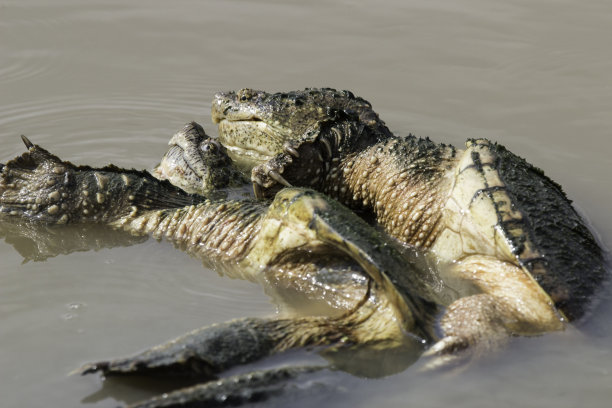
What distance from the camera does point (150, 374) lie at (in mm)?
2678

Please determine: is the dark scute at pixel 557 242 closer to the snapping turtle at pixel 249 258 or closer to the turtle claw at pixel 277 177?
the snapping turtle at pixel 249 258

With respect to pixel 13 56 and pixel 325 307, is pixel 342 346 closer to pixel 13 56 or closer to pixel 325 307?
pixel 325 307

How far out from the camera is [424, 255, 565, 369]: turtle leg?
3.02 metres

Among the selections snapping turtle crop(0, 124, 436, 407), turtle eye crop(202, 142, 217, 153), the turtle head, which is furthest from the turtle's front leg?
turtle eye crop(202, 142, 217, 153)

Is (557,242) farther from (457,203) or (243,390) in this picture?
(243,390)

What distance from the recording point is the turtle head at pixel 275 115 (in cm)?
447

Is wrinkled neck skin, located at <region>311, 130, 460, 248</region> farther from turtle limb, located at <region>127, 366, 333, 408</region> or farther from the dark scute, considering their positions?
turtle limb, located at <region>127, 366, 333, 408</region>

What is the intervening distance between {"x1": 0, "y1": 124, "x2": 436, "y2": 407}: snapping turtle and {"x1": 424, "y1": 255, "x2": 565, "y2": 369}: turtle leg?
0.10m

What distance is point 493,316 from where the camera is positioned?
319cm

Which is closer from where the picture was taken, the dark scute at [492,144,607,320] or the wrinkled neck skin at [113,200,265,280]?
the dark scute at [492,144,607,320]

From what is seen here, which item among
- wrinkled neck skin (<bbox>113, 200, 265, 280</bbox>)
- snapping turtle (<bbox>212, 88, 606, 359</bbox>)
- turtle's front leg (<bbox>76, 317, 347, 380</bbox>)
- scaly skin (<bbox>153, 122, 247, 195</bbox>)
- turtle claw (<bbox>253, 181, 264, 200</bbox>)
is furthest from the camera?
scaly skin (<bbox>153, 122, 247, 195</bbox>)

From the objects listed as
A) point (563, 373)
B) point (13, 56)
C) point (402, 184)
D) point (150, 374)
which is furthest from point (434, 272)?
point (13, 56)

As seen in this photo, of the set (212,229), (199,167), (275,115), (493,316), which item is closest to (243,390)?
(493,316)

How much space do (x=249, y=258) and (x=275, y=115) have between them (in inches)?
46.1
